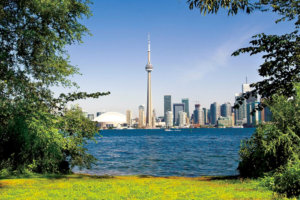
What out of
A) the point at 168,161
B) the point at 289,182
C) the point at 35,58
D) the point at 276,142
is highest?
the point at 35,58

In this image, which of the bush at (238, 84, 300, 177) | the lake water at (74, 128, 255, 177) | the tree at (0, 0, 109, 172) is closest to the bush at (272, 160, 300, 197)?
the bush at (238, 84, 300, 177)

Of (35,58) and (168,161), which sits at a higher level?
(35,58)

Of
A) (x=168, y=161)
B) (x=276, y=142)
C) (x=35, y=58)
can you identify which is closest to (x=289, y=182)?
(x=276, y=142)

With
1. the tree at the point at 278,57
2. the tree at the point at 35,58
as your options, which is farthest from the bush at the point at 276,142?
the tree at the point at 35,58

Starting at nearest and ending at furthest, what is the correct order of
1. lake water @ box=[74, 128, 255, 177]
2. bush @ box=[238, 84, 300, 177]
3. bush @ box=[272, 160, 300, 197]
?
bush @ box=[272, 160, 300, 197] → bush @ box=[238, 84, 300, 177] → lake water @ box=[74, 128, 255, 177]

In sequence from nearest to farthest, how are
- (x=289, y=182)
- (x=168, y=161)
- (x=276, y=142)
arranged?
(x=289, y=182) < (x=276, y=142) < (x=168, y=161)

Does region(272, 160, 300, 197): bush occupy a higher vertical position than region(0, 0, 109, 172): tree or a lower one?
lower

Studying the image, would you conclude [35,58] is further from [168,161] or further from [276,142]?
[168,161]

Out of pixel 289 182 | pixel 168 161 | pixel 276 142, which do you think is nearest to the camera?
pixel 289 182

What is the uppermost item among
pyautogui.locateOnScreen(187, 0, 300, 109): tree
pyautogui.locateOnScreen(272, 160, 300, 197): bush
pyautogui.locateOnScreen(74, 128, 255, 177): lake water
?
pyautogui.locateOnScreen(187, 0, 300, 109): tree

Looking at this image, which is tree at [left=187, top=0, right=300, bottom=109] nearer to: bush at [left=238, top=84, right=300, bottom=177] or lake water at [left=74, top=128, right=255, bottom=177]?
bush at [left=238, top=84, right=300, bottom=177]

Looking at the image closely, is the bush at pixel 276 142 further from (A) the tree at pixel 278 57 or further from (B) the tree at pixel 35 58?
(B) the tree at pixel 35 58

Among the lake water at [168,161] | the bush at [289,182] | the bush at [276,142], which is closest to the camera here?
the bush at [289,182]

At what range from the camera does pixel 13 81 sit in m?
15.1
